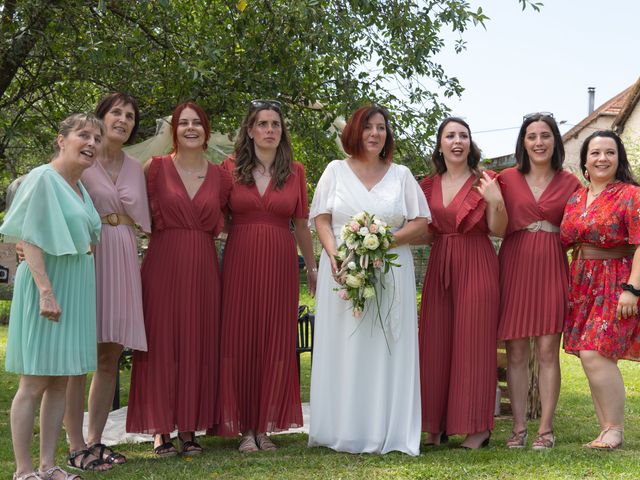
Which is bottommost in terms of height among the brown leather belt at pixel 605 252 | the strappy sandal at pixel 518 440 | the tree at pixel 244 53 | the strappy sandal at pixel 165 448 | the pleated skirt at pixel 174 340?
the strappy sandal at pixel 165 448

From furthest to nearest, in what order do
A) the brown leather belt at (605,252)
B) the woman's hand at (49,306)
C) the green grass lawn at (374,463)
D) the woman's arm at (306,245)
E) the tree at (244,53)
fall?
the tree at (244,53)
the woman's arm at (306,245)
the brown leather belt at (605,252)
the green grass lawn at (374,463)
the woman's hand at (49,306)

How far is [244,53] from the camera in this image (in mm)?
7957

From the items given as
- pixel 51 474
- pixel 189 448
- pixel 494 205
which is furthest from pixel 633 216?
pixel 51 474

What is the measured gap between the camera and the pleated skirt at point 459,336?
5.92 metres

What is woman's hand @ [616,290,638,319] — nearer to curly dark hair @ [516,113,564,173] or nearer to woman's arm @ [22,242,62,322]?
curly dark hair @ [516,113,564,173]

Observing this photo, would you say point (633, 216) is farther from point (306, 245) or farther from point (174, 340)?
point (174, 340)

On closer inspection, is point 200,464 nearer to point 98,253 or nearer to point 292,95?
point 98,253

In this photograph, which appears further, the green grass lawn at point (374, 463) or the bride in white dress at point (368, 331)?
the bride in white dress at point (368, 331)

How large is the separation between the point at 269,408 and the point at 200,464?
699 millimetres

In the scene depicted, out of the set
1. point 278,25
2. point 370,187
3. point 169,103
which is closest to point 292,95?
point 278,25

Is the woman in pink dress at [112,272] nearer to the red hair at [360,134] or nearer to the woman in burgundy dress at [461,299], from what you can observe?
the red hair at [360,134]

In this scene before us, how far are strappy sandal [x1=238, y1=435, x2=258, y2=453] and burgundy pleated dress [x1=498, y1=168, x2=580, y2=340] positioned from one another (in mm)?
1881

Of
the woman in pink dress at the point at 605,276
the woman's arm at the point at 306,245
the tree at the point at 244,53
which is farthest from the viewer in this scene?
the tree at the point at 244,53

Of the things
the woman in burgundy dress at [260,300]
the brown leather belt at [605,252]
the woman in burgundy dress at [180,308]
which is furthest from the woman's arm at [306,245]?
the brown leather belt at [605,252]
